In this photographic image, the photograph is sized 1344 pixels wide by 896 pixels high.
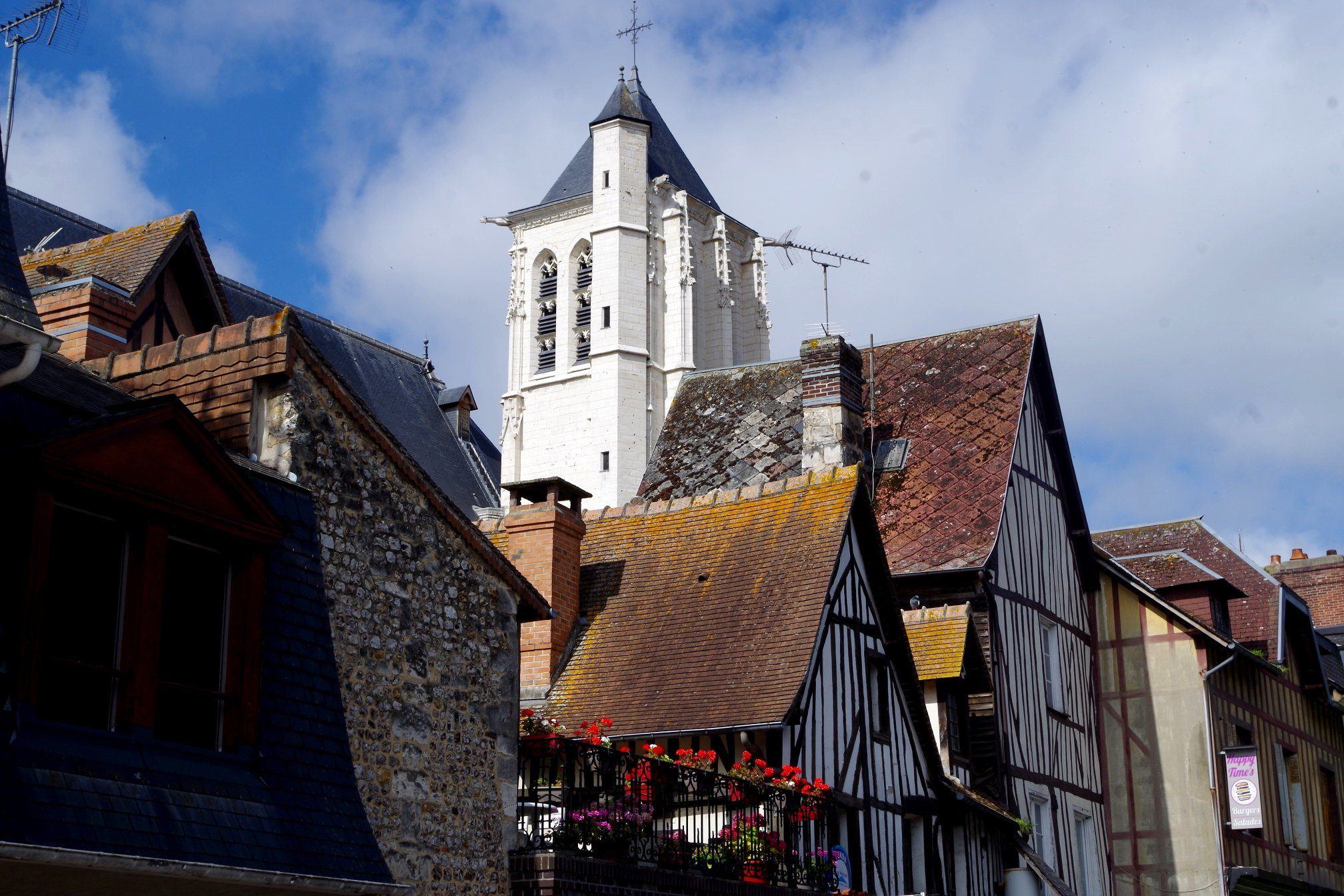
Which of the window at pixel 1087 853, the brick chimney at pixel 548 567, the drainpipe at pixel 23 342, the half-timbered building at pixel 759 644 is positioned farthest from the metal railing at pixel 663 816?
the window at pixel 1087 853

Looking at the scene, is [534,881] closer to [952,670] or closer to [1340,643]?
[952,670]

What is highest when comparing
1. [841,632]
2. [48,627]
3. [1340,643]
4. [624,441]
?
[624,441]

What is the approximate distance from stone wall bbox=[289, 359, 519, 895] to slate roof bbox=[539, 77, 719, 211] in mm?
39408

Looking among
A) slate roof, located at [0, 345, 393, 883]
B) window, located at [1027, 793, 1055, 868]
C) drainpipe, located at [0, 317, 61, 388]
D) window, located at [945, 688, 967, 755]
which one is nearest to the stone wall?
slate roof, located at [0, 345, 393, 883]

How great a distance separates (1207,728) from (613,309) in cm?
2939

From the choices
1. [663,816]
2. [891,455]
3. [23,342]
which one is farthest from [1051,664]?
[23,342]

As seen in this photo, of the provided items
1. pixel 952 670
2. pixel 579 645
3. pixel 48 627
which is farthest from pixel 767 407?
pixel 48 627

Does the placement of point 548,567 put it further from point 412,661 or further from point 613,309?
point 613,309

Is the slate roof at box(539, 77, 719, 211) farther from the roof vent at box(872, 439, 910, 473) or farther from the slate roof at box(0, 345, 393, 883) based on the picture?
the slate roof at box(0, 345, 393, 883)

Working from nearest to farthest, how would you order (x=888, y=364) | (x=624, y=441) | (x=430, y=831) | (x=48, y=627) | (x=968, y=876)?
(x=48, y=627)
(x=430, y=831)
(x=968, y=876)
(x=888, y=364)
(x=624, y=441)

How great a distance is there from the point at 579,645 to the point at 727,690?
181cm

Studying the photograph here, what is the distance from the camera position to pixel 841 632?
12.6m

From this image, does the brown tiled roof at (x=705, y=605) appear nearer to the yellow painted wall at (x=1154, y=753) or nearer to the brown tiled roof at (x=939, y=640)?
the brown tiled roof at (x=939, y=640)

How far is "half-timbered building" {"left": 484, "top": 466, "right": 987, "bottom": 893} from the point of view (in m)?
11.6
